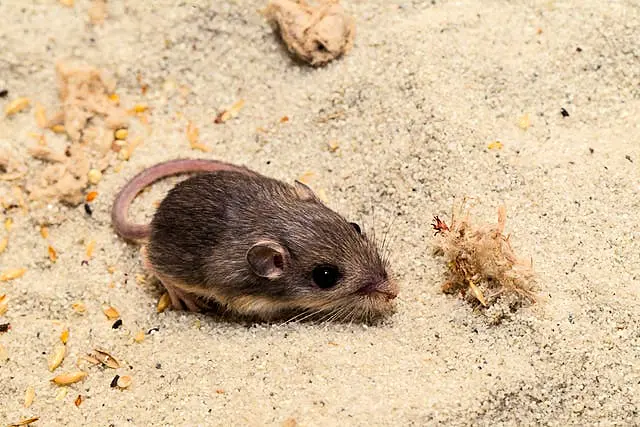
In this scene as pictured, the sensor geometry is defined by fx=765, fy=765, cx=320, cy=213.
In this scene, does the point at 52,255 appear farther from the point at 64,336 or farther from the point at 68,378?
the point at 68,378

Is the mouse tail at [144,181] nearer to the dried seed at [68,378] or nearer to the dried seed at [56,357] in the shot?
the dried seed at [56,357]

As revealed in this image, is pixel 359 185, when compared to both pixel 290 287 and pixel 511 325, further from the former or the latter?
pixel 511 325

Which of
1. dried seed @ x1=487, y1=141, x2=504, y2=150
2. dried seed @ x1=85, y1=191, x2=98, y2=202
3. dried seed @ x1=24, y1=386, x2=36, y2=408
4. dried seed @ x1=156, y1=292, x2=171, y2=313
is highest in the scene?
dried seed @ x1=487, y1=141, x2=504, y2=150

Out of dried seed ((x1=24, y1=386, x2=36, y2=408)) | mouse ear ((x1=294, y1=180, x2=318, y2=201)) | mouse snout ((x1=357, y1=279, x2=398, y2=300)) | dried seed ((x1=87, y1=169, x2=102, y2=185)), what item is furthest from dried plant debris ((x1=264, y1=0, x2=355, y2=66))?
dried seed ((x1=24, y1=386, x2=36, y2=408))

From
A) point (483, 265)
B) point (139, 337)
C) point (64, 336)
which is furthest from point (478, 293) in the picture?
point (64, 336)

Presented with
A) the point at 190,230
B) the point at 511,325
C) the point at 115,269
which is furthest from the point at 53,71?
the point at 511,325

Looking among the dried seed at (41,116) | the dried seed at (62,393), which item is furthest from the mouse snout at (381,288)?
the dried seed at (41,116)

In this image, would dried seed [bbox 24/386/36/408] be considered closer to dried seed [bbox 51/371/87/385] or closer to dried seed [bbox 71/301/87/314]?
dried seed [bbox 51/371/87/385]
